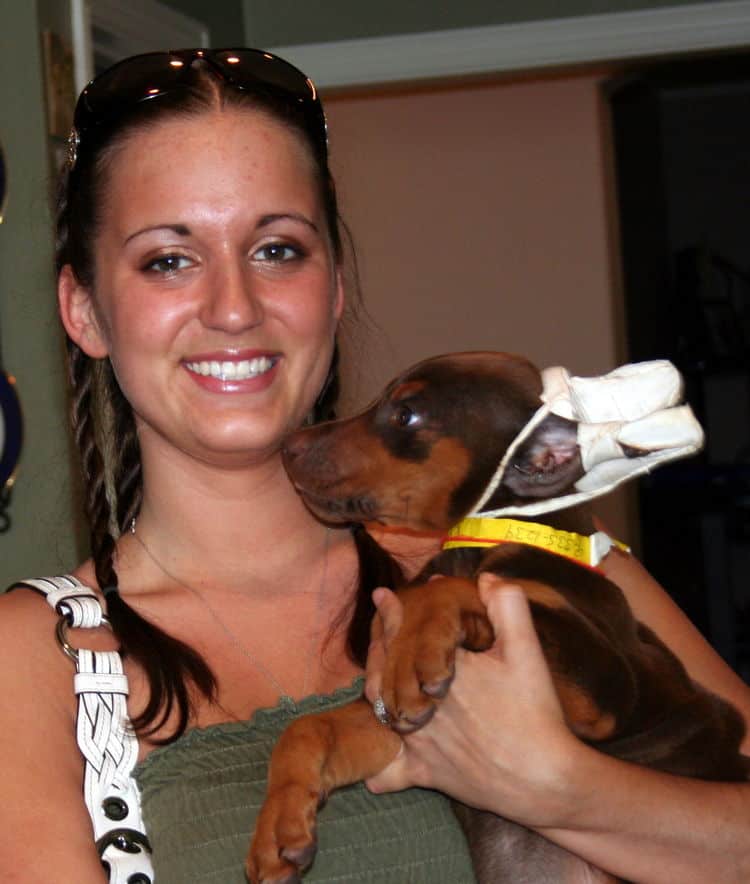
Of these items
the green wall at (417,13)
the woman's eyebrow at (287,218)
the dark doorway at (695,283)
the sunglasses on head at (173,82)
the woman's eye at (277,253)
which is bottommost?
the dark doorway at (695,283)

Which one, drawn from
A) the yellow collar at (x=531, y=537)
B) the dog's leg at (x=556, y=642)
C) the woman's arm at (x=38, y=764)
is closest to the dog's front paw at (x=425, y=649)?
the dog's leg at (x=556, y=642)

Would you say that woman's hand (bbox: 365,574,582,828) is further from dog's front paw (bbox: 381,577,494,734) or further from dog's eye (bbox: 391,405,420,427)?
dog's eye (bbox: 391,405,420,427)

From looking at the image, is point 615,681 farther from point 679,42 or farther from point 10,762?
point 679,42

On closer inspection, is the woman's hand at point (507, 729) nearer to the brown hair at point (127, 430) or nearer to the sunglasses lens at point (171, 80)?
the brown hair at point (127, 430)

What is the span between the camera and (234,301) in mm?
1604

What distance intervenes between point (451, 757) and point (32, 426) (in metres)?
1.83

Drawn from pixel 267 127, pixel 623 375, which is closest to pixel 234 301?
pixel 267 127

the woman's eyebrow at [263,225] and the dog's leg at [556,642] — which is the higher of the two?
the woman's eyebrow at [263,225]

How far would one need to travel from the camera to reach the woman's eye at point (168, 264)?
64.5 inches

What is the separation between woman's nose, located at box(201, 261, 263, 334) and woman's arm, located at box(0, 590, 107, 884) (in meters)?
0.40

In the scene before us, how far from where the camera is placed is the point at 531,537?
1.57 meters

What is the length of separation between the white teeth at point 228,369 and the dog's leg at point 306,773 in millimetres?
419

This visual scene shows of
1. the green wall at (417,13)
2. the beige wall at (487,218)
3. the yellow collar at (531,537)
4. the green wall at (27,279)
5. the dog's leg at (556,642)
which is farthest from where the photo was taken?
the beige wall at (487,218)

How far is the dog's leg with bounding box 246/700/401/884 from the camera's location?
1340 millimetres
